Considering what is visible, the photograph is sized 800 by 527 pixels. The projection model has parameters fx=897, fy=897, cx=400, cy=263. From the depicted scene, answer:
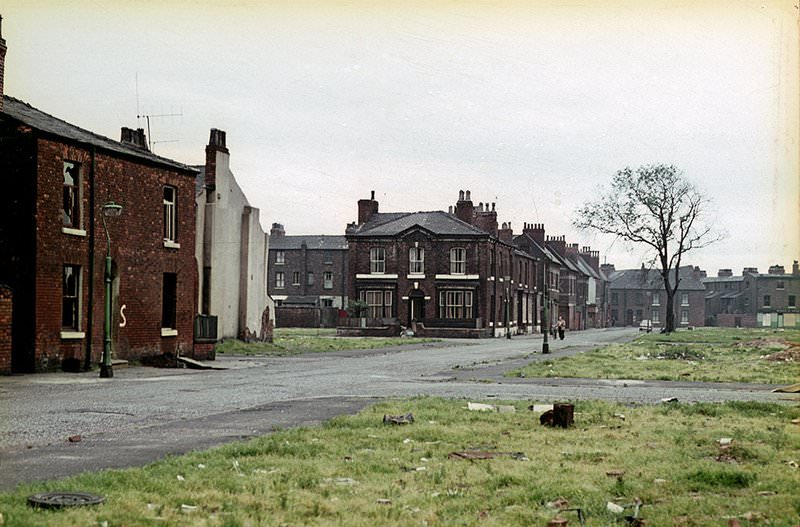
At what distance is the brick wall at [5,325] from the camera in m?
22.2

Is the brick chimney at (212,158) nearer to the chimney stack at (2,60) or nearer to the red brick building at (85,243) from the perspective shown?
the red brick building at (85,243)

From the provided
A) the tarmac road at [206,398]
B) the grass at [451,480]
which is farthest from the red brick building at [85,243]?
the grass at [451,480]

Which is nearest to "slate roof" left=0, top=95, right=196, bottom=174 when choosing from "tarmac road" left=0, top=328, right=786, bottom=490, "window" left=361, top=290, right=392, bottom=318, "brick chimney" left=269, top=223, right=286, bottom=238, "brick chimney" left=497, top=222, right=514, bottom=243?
"tarmac road" left=0, top=328, right=786, bottom=490

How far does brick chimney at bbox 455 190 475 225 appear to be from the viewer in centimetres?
7150

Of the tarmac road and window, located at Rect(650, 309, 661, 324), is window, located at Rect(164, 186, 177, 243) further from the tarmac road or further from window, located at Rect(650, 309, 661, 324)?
window, located at Rect(650, 309, 661, 324)

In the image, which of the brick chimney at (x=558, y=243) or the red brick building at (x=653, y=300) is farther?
the red brick building at (x=653, y=300)

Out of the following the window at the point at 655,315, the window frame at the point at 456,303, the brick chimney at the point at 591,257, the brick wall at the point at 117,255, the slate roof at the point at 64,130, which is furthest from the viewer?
→ the window at the point at 655,315

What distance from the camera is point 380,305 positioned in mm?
69625

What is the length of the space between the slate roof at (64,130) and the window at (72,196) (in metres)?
0.92

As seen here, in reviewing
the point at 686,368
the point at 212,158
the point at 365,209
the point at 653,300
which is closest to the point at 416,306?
the point at 365,209

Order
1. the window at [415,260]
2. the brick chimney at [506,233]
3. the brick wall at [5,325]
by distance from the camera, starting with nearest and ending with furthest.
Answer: the brick wall at [5,325] → the window at [415,260] → the brick chimney at [506,233]

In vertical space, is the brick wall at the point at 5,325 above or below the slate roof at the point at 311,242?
below

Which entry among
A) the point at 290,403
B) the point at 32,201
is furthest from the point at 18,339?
the point at 290,403

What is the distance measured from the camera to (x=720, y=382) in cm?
2358
